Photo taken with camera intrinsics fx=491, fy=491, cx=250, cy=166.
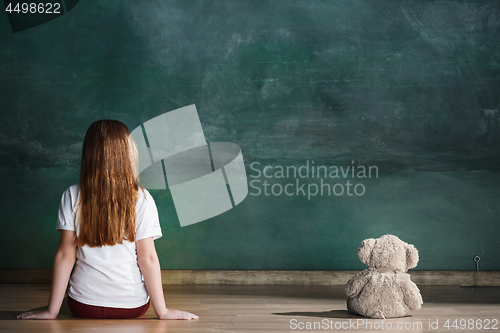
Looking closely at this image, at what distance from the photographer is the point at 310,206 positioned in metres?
3.12

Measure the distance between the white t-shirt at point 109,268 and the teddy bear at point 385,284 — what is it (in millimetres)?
949

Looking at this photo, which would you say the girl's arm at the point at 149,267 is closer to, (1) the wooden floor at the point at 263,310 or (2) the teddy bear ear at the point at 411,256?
(1) the wooden floor at the point at 263,310

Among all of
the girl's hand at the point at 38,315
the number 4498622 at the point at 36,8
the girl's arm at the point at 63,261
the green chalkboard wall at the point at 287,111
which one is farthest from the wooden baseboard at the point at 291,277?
the number 4498622 at the point at 36,8

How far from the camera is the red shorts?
77.5 inches

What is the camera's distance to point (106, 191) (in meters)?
1.94

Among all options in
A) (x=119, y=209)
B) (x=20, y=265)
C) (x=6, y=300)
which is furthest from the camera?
(x=20, y=265)

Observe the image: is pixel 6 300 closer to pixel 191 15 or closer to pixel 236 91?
pixel 236 91

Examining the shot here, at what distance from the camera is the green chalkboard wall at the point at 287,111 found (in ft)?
10.00

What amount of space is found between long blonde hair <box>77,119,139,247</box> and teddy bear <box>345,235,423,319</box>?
1.04 metres

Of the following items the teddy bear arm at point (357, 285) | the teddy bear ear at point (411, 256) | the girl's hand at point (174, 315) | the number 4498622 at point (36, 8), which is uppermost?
the number 4498622 at point (36, 8)

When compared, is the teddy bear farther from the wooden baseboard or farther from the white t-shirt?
the white t-shirt

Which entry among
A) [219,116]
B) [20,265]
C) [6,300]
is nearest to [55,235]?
[20,265]

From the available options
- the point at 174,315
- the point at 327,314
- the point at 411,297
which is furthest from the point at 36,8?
the point at 411,297

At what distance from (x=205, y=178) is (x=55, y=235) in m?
0.99
